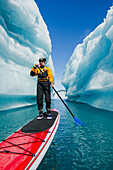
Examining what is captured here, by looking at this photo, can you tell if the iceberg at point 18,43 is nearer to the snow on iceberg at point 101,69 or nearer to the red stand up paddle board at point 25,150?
the snow on iceberg at point 101,69

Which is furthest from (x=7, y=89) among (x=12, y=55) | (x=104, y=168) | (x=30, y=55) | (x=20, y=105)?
(x=104, y=168)

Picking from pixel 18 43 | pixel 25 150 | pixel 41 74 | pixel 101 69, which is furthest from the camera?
pixel 18 43

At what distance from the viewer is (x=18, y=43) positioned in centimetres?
1339

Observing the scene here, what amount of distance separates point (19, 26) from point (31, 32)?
2175mm

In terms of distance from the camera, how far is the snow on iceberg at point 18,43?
11027mm

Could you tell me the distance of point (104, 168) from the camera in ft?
7.34

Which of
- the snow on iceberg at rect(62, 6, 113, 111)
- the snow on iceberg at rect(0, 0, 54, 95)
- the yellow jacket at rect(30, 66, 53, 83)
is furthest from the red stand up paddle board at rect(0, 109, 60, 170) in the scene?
the snow on iceberg at rect(0, 0, 54, 95)

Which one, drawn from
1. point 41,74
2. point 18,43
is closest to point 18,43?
point 18,43

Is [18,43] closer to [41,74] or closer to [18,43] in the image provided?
[18,43]

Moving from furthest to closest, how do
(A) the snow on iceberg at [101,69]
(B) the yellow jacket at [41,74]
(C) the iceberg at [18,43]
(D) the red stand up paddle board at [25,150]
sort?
(C) the iceberg at [18,43] → (A) the snow on iceberg at [101,69] → (B) the yellow jacket at [41,74] → (D) the red stand up paddle board at [25,150]

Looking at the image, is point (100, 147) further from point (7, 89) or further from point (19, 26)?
point (19, 26)

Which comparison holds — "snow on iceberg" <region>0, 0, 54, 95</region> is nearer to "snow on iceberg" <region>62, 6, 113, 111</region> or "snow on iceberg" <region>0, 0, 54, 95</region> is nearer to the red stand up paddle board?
"snow on iceberg" <region>62, 6, 113, 111</region>

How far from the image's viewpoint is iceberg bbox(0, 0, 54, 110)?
11.0 meters

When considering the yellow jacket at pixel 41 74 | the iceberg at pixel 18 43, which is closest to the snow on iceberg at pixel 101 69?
the yellow jacket at pixel 41 74
